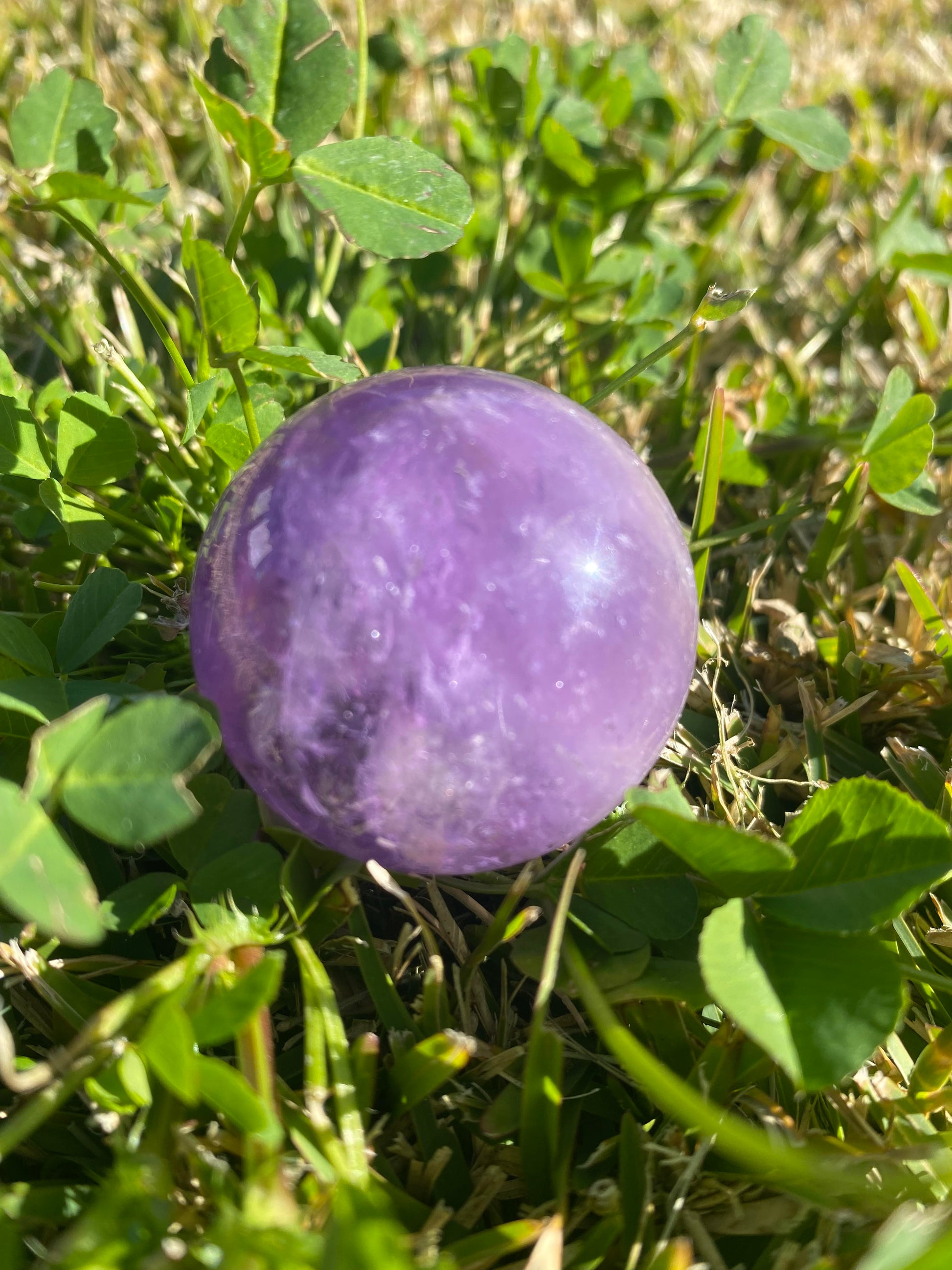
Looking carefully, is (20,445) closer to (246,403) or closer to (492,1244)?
(246,403)

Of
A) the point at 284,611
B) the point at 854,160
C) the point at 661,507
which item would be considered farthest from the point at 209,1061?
the point at 854,160

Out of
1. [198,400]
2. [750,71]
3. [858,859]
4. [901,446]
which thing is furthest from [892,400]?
[198,400]

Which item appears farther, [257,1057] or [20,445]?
[20,445]

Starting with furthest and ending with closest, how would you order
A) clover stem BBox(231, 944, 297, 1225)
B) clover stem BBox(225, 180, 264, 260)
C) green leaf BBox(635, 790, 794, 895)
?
clover stem BBox(225, 180, 264, 260)
green leaf BBox(635, 790, 794, 895)
clover stem BBox(231, 944, 297, 1225)

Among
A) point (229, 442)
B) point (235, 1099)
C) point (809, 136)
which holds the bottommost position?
point (235, 1099)

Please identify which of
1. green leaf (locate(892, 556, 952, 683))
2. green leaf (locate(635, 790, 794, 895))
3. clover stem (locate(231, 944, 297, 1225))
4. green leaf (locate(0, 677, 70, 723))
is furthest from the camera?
green leaf (locate(892, 556, 952, 683))

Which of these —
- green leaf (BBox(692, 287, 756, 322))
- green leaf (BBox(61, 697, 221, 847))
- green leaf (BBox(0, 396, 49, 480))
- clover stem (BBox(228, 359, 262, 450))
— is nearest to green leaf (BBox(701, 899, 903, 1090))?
green leaf (BBox(61, 697, 221, 847))

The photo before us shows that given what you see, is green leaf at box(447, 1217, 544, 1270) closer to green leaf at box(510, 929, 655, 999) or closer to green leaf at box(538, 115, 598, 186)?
green leaf at box(510, 929, 655, 999)
